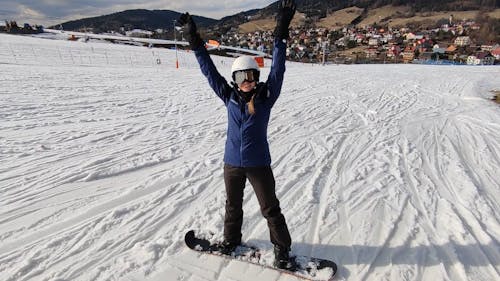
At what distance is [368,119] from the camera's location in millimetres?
9555

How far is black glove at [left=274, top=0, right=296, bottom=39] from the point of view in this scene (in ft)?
9.86

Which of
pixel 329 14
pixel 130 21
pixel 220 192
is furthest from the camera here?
pixel 130 21

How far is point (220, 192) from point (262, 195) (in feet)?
6.23

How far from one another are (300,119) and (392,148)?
2.97 metres

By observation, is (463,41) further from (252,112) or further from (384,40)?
(252,112)

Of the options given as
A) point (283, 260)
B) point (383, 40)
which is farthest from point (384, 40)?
point (283, 260)

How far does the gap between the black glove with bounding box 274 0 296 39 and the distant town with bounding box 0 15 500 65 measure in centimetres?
6343

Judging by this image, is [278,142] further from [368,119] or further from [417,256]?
[417,256]

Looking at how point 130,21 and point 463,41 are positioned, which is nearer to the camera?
point 463,41

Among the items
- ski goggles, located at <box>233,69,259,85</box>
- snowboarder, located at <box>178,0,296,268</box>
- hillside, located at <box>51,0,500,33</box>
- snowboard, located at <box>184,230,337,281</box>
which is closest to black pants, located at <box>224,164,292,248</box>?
snowboarder, located at <box>178,0,296,268</box>

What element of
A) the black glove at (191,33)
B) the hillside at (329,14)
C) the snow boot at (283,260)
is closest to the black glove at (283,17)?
the black glove at (191,33)

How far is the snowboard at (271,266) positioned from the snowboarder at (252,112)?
4.2 inches

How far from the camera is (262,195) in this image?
312cm

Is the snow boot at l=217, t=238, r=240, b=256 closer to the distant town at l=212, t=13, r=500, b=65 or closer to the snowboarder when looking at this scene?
the snowboarder
